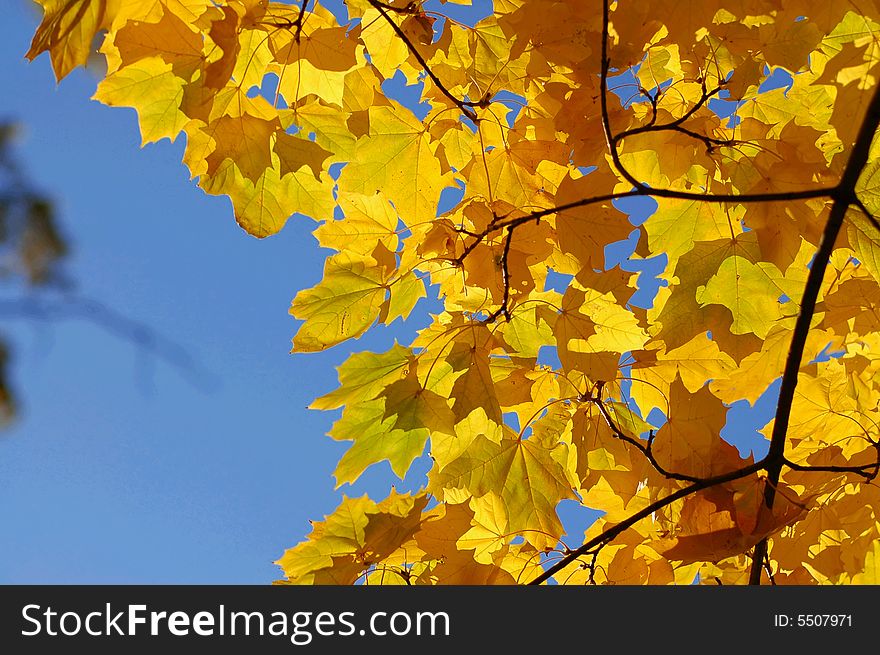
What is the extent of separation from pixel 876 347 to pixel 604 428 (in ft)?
3.97

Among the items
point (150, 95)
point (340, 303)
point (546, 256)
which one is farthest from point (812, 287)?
point (150, 95)

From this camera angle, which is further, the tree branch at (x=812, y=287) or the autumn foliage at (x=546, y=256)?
the autumn foliage at (x=546, y=256)

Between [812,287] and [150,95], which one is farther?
[150,95]

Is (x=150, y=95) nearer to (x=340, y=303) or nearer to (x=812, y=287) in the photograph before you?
(x=340, y=303)

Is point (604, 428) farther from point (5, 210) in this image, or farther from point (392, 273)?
point (5, 210)

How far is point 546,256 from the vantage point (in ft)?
6.64

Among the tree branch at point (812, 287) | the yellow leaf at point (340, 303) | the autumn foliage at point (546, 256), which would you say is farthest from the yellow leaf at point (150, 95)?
the tree branch at point (812, 287)

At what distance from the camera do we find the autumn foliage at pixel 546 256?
1812 millimetres

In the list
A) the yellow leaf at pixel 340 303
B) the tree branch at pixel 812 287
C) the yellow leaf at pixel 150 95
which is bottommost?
the tree branch at pixel 812 287

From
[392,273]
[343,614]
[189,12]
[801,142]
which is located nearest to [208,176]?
[189,12]

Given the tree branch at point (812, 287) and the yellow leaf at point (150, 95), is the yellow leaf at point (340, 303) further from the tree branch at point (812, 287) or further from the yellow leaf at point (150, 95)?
the tree branch at point (812, 287)

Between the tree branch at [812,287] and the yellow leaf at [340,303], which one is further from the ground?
the yellow leaf at [340,303]

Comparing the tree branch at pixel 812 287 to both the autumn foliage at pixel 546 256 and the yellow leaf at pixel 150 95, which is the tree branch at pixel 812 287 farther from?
the yellow leaf at pixel 150 95

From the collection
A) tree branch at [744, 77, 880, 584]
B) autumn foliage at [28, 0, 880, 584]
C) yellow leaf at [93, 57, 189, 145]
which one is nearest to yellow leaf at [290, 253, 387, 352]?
autumn foliage at [28, 0, 880, 584]
